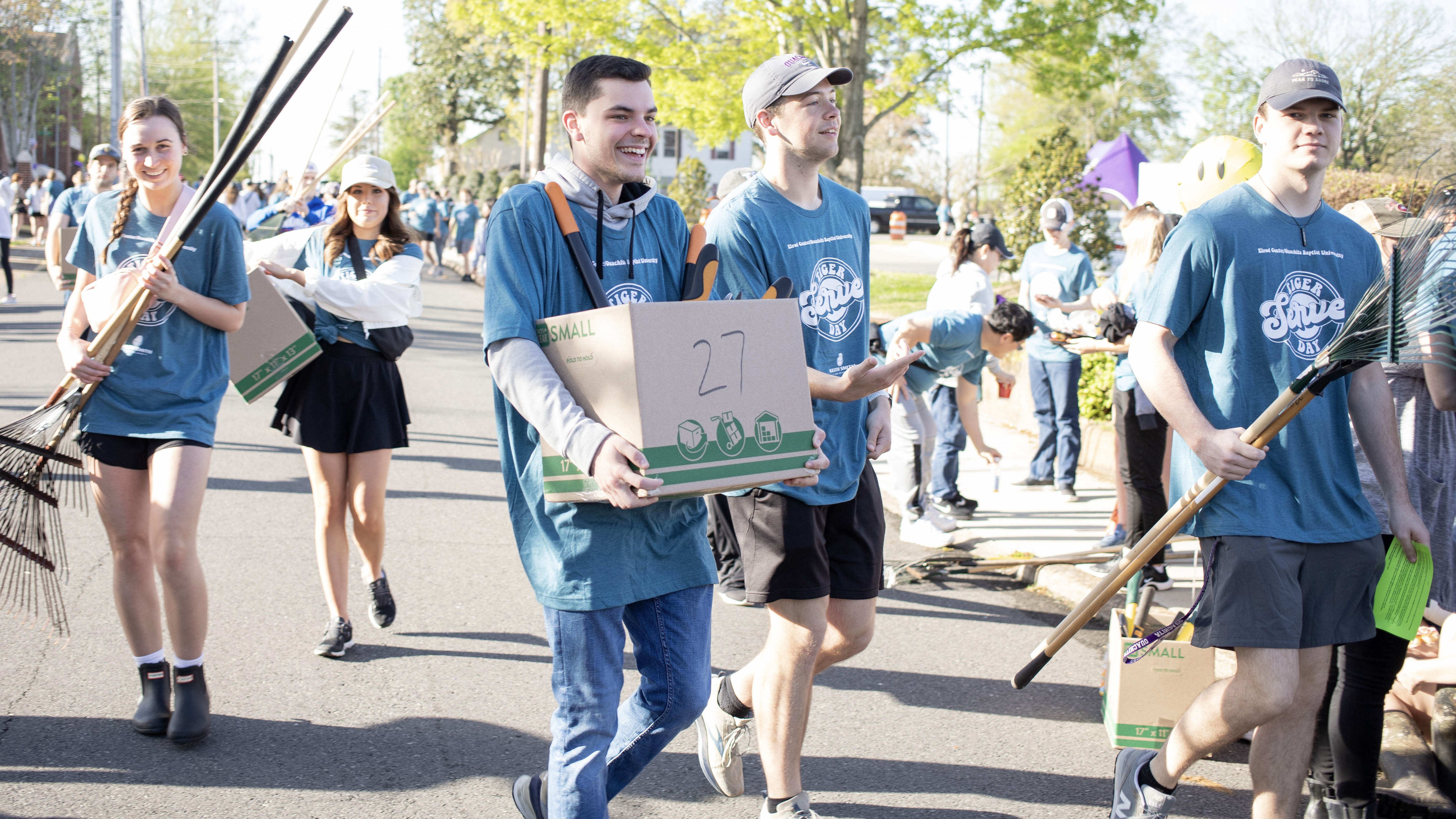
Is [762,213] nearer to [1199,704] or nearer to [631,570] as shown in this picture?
[631,570]

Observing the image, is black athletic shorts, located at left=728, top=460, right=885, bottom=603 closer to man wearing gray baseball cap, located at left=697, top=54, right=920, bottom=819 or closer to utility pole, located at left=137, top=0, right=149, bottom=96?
man wearing gray baseball cap, located at left=697, top=54, right=920, bottom=819

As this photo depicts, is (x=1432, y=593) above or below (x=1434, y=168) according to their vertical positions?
below

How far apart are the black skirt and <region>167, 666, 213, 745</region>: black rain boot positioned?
1.04m

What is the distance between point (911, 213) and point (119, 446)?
4737 centimetres

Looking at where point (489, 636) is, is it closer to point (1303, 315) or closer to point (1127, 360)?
point (1127, 360)

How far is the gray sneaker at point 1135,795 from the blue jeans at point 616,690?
49.6 inches

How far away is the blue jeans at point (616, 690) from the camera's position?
2.58m

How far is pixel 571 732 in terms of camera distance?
259 cm

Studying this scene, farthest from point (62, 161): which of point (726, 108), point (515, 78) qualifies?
point (726, 108)

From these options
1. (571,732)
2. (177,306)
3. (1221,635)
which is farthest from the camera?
(177,306)

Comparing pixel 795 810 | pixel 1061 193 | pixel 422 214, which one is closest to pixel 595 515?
pixel 795 810

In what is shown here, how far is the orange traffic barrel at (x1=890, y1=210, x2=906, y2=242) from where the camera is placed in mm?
40219

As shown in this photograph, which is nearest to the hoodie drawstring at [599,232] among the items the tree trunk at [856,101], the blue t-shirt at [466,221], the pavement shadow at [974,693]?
the pavement shadow at [974,693]

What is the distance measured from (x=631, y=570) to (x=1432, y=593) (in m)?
2.79
